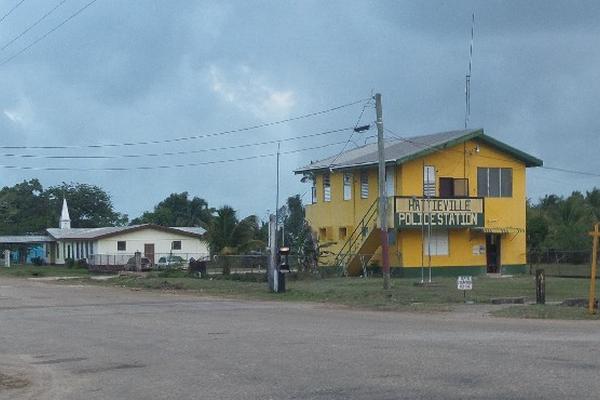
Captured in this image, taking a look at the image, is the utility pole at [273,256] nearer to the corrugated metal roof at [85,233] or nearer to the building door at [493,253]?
the building door at [493,253]

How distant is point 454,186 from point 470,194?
1117 millimetres

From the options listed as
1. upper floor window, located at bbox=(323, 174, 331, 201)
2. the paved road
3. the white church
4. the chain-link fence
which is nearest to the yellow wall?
upper floor window, located at bbox=(323, 174, 331, 201)

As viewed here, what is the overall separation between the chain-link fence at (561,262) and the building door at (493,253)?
1.98 m

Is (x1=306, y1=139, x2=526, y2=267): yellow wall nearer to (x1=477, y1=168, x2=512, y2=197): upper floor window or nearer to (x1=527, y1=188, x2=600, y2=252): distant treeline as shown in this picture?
(x1=477, y1=168, x2=512, y2=197): upper floor window

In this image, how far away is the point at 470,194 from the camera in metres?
49.5

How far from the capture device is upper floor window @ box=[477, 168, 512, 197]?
5009 centimetres

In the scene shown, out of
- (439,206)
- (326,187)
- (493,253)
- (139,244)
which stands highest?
(326,187)

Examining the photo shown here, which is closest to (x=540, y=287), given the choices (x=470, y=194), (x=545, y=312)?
(x=545, y=312)

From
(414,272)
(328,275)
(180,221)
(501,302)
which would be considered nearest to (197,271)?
(328,275)

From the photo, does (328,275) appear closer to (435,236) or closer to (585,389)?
(435,236)

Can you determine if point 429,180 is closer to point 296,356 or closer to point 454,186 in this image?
point 454,186

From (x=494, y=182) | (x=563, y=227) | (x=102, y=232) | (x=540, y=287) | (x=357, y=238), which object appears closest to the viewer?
(x=540, y=287)

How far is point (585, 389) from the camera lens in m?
11.5

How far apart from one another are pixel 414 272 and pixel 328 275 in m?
4.64
